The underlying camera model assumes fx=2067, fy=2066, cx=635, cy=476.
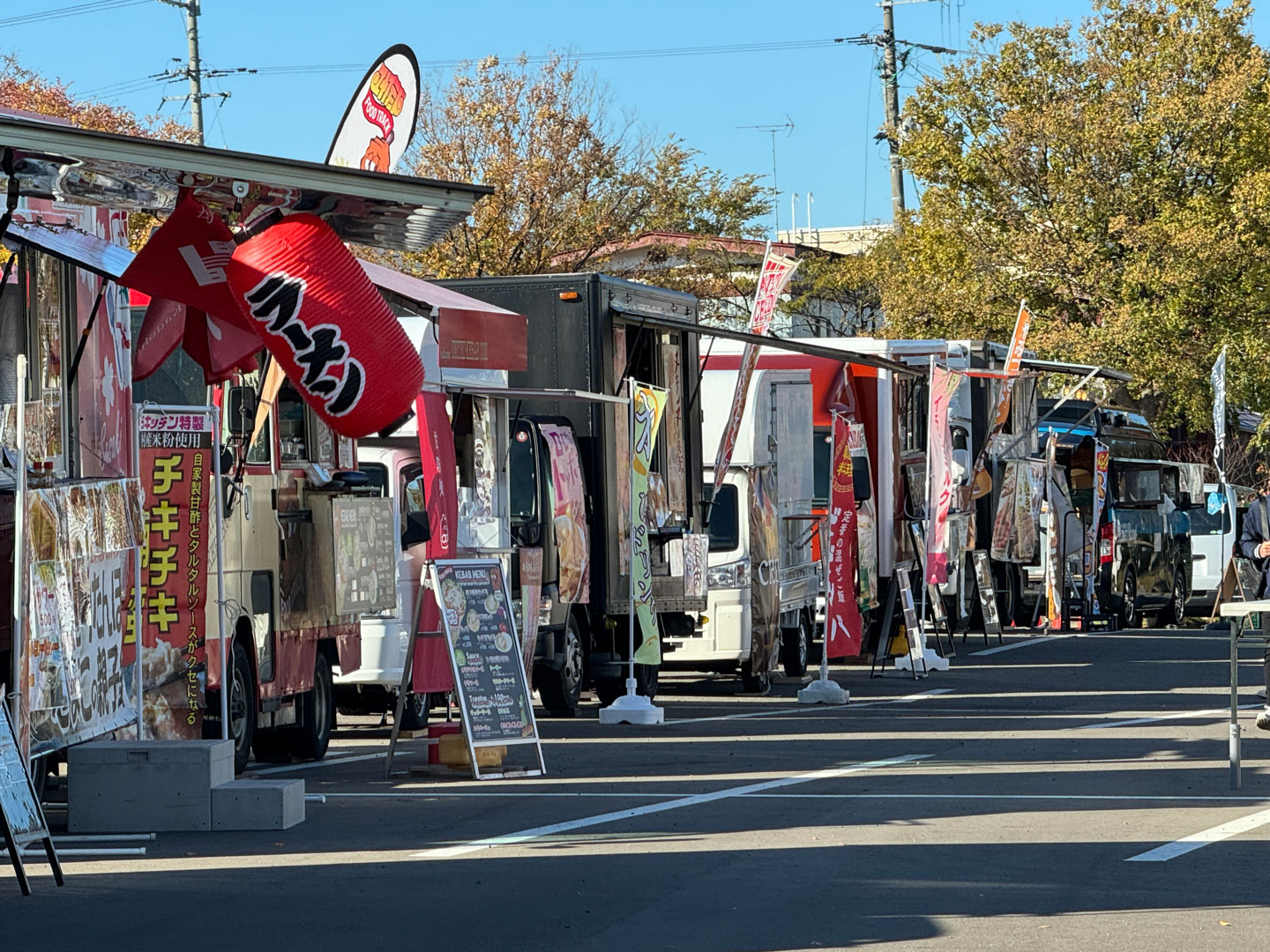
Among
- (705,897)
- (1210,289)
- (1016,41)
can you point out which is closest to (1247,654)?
(1210,289)

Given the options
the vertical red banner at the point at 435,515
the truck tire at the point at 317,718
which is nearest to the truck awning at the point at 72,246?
the vertical red banner at the point at 435,515

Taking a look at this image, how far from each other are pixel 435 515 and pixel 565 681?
4226 millimetres

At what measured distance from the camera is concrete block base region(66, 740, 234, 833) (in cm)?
1002

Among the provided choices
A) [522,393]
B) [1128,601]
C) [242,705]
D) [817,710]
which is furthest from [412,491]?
[1128,601]

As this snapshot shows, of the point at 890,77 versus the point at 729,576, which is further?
the point at 890,77

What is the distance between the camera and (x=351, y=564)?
1345 cm

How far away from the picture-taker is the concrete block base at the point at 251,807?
10.0 m

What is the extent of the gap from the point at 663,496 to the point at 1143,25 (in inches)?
970

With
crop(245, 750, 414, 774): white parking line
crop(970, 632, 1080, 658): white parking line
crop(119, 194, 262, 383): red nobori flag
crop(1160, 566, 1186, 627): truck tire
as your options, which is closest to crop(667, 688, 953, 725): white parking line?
crop(245, 750, 414, 774): white parking line

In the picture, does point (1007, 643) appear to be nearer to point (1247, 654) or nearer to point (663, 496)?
point (1247, 654)

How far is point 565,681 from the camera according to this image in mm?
16891

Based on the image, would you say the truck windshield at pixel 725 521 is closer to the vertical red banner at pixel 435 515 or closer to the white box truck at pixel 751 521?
the white box truck at pixel 751 521

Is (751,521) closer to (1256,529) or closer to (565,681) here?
(565,681)

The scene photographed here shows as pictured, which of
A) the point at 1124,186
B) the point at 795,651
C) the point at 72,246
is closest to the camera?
the point at 72,246
